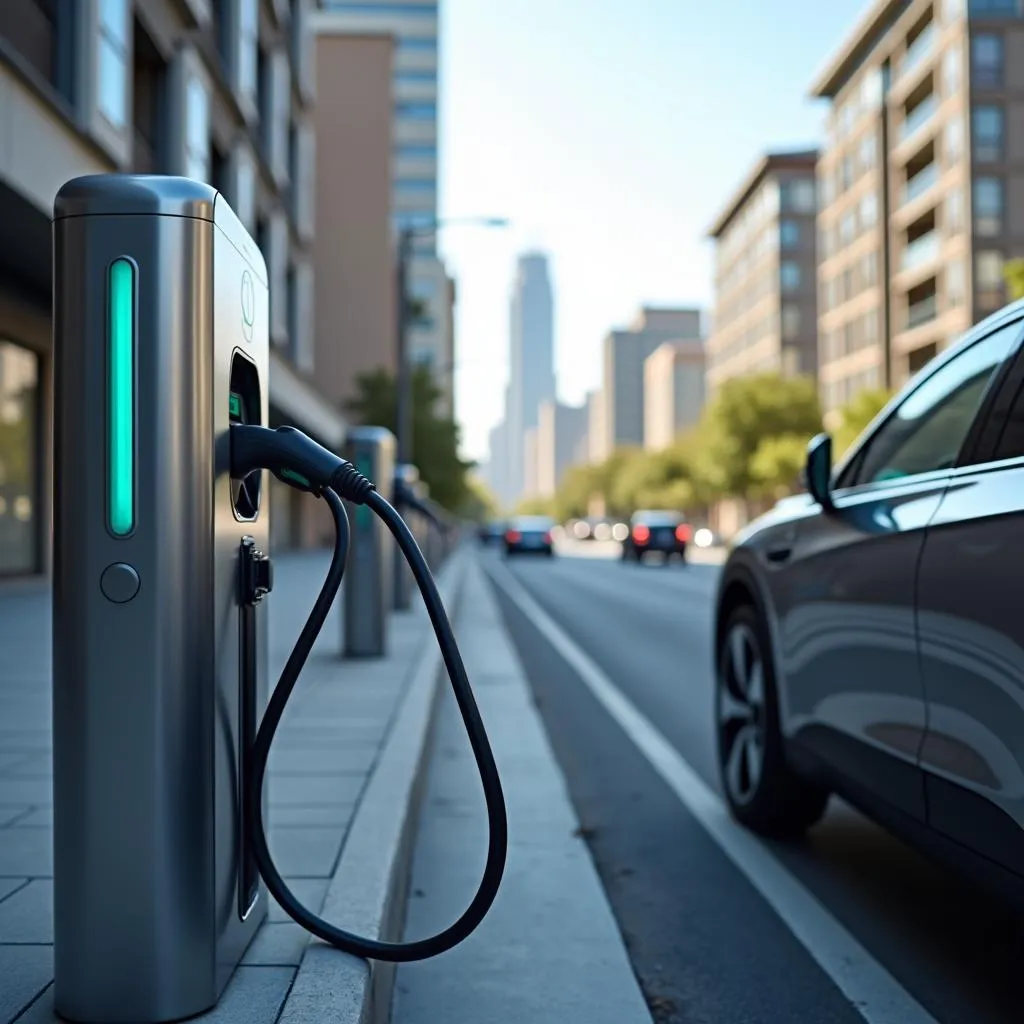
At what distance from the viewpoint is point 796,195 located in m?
88.7

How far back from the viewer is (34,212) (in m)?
12.5

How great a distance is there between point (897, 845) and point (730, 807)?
2.16 ft

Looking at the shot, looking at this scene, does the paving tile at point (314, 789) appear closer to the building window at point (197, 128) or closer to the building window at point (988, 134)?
the building window at point (197, 128)

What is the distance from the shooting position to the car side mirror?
13.1ft

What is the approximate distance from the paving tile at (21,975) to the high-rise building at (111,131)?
989 centimetres

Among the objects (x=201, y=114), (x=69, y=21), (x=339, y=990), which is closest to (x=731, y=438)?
(x=201, y=114)

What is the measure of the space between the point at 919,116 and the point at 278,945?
5977 centimetres

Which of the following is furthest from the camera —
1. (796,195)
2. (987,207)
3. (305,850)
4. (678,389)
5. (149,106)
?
(678,389)

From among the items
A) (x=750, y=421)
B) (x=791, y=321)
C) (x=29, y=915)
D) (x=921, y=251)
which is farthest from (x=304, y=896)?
(x=791, y=321)

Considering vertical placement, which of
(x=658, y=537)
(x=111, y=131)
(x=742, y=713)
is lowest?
(x=658, y=537)

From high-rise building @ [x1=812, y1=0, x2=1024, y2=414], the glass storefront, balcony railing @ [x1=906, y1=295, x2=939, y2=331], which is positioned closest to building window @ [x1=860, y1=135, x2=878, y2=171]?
high-rise building @ [x1=812, y1=0, x2=1024, y2=414]

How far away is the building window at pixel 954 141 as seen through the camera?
52.0 m

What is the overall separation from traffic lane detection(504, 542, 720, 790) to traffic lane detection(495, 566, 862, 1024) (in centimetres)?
59

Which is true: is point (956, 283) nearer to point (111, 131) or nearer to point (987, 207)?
point (987, 207)
